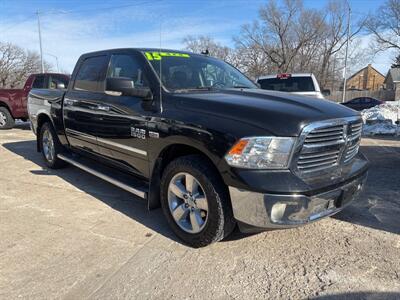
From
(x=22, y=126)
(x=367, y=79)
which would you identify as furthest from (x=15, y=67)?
(x=367, y=79)

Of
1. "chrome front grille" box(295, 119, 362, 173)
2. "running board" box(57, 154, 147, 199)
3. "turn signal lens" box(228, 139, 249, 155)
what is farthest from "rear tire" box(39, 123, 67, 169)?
"chrome front grille" box(295, 119, 362, 173)

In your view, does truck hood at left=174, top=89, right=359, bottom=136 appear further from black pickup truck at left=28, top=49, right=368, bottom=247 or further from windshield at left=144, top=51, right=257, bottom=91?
windshield at left=144, top=51, right=257, bottom=91

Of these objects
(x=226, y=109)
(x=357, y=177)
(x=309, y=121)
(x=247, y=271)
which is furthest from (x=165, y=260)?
(x=357, y=177)

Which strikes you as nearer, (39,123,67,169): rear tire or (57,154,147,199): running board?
(57,154,147,199): running board

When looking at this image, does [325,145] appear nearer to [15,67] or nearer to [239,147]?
[239,147]

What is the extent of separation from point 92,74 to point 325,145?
3.35m

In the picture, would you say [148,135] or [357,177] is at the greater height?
[148,135]

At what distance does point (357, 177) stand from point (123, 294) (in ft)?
7.70

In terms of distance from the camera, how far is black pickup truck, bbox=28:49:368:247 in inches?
117

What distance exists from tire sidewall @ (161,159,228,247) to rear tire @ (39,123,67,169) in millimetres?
3218

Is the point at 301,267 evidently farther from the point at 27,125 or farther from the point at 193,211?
the point at 27,125

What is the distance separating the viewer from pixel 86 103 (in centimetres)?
491

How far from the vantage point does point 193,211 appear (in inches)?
138

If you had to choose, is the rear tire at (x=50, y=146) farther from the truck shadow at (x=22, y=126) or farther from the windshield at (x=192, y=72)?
the truck shadow at (x=22, y=126)
